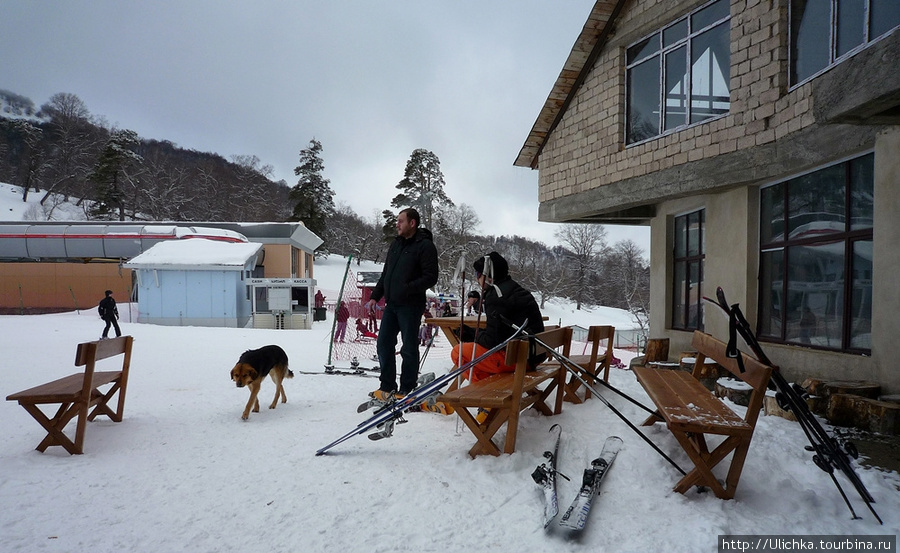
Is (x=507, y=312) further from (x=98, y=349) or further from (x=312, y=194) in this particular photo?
(x=312, y=194)

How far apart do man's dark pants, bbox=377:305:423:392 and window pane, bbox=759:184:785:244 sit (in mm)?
5134

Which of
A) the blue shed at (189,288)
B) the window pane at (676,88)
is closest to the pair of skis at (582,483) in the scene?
the window pane at (676,88)

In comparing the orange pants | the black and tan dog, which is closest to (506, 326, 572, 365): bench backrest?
the orange pants

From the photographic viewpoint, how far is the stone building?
493 cm

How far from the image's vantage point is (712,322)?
7.86m

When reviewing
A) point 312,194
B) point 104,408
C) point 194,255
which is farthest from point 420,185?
point 104,408

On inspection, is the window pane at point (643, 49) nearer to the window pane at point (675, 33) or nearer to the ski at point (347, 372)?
the window pane at point (675, 33)

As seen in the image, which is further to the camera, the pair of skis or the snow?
the snow

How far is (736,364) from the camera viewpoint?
10.9 ft

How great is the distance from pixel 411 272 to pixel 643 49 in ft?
21.0

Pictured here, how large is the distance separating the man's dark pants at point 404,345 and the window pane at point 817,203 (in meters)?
4.98

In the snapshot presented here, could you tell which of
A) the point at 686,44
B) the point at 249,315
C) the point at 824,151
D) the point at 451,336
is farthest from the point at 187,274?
the point at 824,151

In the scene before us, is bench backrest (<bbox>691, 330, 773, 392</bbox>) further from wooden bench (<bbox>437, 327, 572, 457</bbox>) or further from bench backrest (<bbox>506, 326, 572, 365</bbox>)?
wooden bench (<bbox>437, 327, 572, 457</bbox>)

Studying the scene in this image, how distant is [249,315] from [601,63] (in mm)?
19893
